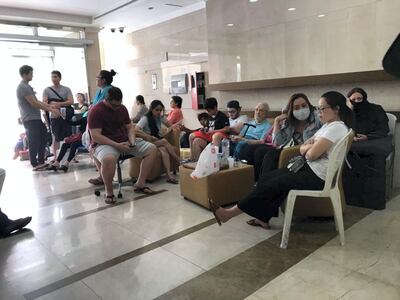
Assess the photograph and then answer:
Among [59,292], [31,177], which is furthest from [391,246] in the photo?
[31,177]

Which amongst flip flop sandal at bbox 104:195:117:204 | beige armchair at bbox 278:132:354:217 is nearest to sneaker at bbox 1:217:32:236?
flip flop sandal at bbox 104:195:117:204

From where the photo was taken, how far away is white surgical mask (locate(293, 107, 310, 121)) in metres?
3.00

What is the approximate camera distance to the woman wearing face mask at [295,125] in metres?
3.01

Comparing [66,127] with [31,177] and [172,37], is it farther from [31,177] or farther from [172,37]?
[172,37]

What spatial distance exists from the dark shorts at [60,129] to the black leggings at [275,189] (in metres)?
4.01

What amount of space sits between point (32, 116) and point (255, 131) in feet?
11.5

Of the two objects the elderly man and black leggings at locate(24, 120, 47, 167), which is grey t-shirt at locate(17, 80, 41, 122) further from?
the elderly man

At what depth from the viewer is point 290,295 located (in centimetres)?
183

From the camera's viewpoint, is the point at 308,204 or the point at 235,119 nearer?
the point at 308,204

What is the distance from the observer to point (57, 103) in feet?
17.9

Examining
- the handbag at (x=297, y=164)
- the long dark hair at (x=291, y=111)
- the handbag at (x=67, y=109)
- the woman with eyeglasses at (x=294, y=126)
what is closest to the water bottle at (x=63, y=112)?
the handbag at (x=67, y=109)

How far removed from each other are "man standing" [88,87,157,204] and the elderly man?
0.97 meters

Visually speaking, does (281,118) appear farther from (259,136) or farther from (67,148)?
(67,148)

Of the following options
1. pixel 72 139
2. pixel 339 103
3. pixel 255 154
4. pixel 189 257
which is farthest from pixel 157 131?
pixel 339 103
